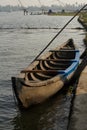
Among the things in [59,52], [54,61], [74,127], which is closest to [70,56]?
[59,52]

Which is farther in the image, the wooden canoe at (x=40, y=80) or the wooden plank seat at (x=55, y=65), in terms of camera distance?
the wooden plank seat at (x=55, y=65)

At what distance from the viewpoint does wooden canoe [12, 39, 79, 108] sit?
1247 centimetres

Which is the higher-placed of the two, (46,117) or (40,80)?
(40,80)

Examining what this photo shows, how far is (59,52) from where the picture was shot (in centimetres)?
2062

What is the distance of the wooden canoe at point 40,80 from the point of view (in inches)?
491

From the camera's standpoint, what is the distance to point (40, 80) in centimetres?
1489

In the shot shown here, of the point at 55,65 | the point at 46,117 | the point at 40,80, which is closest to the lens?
the point at 46,117

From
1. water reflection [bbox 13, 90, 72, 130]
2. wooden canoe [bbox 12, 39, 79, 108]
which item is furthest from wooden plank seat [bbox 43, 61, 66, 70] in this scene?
water reflection [bbox 13, 90, 72, 130]

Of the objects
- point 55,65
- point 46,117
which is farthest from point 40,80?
point 55,65

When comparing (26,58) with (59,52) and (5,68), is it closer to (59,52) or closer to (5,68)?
(5,68)

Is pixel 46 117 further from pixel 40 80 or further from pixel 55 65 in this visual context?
pixel 55 65

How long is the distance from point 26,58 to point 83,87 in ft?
42.9

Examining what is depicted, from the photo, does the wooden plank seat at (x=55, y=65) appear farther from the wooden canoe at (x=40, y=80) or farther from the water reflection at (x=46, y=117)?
the water reflection at (x=46, y=117)

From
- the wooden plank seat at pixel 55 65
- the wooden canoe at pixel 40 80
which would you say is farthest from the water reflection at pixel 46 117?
the wooden plank seat at pixel 55 65
